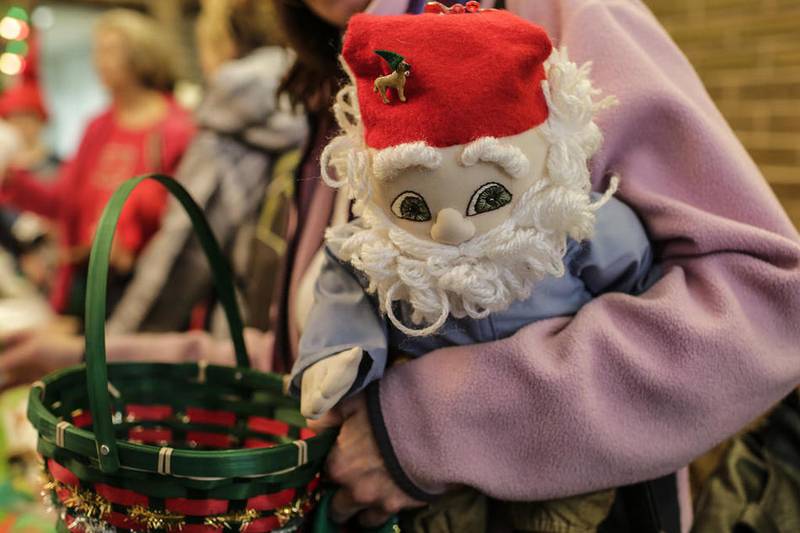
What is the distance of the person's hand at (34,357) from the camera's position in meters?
1.20

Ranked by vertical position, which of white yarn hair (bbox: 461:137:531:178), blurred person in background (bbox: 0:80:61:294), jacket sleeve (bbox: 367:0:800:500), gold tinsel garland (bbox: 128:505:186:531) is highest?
white yarn hair (bbox: 461:137:531:178)

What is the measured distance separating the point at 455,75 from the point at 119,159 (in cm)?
183

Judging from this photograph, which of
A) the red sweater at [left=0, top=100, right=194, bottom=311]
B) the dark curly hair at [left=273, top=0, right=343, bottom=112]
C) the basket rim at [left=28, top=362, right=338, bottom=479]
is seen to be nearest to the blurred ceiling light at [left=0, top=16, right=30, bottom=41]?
the red sweater at [left=0, top=100, right=194, bottom=311]

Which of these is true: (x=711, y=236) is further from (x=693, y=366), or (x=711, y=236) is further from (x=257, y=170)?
(x=257, y=170)

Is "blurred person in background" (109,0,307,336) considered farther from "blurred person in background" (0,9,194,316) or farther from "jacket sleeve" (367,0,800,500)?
"jacket sleeve" (367,0,800,500)

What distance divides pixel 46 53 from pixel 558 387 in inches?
191

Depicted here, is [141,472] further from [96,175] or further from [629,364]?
[96,175]

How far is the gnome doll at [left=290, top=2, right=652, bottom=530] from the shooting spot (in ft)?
1.99

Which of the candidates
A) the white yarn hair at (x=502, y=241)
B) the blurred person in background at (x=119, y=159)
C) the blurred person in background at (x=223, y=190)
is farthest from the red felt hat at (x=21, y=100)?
the white yarn hair at (x=502, y=241)

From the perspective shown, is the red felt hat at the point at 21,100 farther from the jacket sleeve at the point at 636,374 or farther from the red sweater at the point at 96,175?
the jacket sleeve at the point at 636,374

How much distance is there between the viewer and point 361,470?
2.34 feet

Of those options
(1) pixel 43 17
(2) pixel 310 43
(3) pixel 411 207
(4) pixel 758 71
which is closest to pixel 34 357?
(2) pixel 310 43

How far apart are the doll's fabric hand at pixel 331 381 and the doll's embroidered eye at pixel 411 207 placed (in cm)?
13

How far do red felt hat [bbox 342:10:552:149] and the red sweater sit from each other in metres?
1.37
